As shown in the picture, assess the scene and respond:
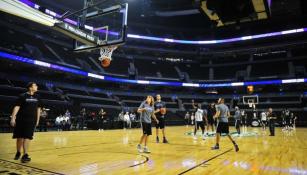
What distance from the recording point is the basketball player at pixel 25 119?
20.3ft

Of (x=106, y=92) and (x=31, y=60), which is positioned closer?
(x=31, y=60)

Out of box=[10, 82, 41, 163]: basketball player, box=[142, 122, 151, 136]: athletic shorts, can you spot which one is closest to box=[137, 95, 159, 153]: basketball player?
box=[142, 122, 151, 136]: athletic shorts

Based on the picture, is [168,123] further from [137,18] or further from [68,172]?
[68,172]

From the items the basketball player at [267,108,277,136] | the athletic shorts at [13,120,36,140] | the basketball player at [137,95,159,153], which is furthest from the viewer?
the basketball player at [267,108,277,136]

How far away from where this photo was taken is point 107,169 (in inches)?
216

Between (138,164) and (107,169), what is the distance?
35.1 inches

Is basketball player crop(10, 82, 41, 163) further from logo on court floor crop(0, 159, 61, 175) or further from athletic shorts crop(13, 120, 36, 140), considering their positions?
logo on court floor crop(0, 159, 61, 175)

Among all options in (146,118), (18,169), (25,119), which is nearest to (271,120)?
(146,118)

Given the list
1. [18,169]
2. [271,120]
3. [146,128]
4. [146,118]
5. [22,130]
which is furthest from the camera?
[271,120]

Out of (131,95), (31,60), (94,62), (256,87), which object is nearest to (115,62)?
(94,62)

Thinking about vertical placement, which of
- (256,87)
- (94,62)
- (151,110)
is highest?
(94,62)

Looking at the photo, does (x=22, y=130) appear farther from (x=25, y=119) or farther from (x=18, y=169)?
(x=18, y=169)

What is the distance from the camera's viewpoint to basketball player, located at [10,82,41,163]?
6188 mm

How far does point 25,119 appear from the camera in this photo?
6270 mm
